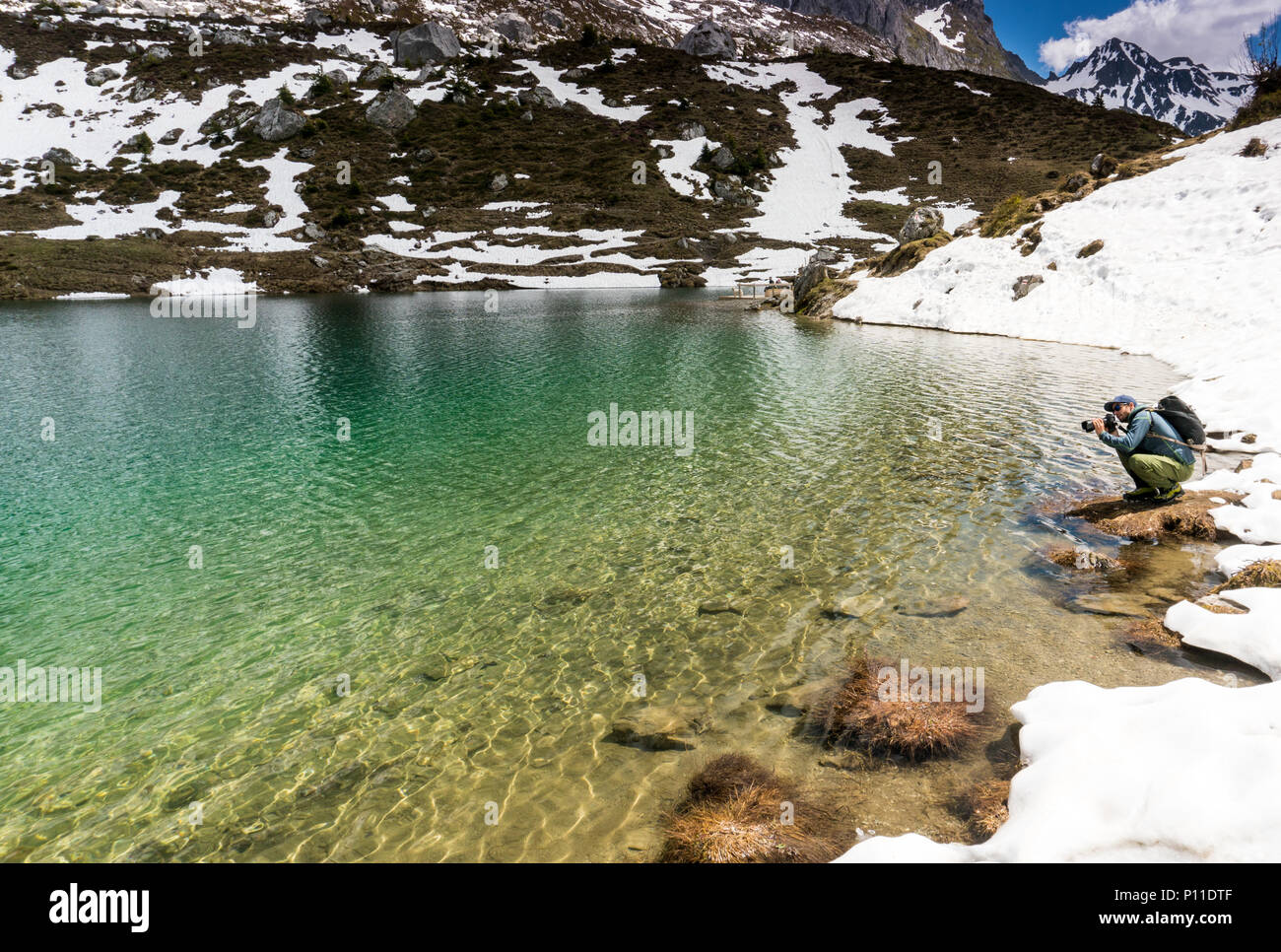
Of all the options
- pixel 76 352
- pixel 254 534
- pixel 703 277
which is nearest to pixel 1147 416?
pixel 254 534

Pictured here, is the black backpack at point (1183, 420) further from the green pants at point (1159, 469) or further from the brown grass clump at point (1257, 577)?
the brown grass clump at point (1257, 577)

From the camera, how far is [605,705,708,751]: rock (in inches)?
299

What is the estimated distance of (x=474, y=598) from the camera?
36.1ft

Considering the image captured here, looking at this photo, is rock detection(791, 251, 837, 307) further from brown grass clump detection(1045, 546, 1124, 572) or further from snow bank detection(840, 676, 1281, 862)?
snow bank detection(840, 676, 1281, 862)

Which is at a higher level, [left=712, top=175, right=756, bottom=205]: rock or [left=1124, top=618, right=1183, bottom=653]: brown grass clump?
[left=712, top=175, right=756, bottom=205]: rock

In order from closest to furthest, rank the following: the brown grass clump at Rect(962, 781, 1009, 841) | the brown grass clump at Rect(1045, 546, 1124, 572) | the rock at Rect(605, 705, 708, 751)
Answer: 1. the brown grass clump at Rect(962, 781, 1009, 841)
2. the rock at Rect(605, 705, 708, 751)
3. the brown grass clump at Rect(1045, 546, 1124, 572)

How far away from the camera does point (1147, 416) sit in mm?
12914

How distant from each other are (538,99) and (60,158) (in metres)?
113

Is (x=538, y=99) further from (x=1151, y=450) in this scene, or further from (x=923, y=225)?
(x=1151, y=450)

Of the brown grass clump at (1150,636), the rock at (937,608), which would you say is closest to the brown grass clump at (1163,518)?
the brown grass clump at (1150,636)

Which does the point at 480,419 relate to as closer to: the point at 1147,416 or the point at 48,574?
the point at 48,574

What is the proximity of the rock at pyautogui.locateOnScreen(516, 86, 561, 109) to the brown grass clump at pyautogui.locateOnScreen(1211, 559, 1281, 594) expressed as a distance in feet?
661

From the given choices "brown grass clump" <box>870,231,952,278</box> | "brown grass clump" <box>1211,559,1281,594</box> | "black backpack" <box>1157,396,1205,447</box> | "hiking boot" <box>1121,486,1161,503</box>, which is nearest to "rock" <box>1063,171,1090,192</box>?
A: "brown grass clump" <box>870,231,952,278</box>
